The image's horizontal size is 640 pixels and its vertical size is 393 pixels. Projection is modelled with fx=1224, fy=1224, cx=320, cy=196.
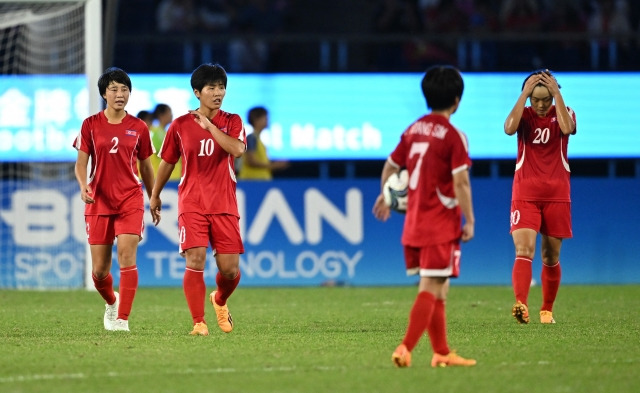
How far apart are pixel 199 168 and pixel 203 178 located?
8cm

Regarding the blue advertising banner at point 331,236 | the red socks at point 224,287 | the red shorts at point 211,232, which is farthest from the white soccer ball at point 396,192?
the blue advertising banner at point 331,236

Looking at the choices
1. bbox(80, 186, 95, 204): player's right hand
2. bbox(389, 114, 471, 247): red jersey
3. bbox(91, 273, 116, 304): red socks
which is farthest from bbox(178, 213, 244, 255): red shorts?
bbox(389, 114, 471, 247): red jersey

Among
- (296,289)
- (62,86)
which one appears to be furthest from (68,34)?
(296,289)

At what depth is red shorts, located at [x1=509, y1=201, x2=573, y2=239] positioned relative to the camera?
9.77 m

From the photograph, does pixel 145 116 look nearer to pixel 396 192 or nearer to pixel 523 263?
pixel 523 263

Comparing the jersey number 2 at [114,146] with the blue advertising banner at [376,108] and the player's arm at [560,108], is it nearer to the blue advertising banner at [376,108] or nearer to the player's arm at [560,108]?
the player's arm at [560,108]

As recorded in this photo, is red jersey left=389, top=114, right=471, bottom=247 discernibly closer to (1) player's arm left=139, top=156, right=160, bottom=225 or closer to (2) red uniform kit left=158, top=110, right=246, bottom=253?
(2) red uniform kit left=158, top=110, right=246, bottom=253

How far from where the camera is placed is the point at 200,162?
8.64 m

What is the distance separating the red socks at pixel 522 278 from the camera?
383 inches

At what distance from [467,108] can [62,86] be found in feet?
20.4

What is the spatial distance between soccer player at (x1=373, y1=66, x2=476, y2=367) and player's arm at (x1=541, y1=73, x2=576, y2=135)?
2970 millimetres

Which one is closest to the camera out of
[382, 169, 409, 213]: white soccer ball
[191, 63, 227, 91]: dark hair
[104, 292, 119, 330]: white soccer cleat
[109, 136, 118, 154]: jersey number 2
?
[382, 169, 409, 213]: white soccer ball

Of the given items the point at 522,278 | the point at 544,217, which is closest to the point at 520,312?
the point at 522,278

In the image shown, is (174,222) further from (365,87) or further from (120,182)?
(120,182)
